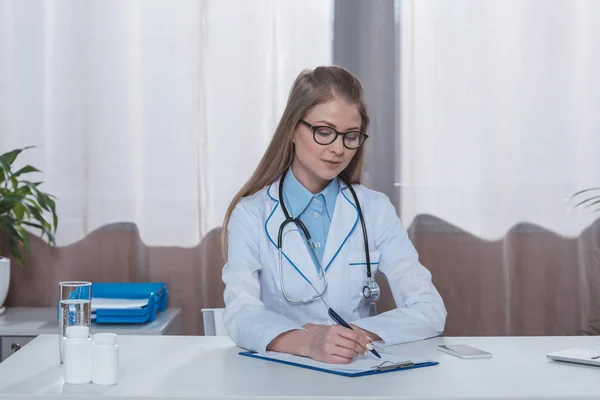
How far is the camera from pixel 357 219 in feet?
6.70

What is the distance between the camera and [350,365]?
55.7 inches

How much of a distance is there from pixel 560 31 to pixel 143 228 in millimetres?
1747

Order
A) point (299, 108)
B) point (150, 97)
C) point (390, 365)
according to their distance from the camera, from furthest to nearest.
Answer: point (150, 97), point (299, 108), point (390, 365)

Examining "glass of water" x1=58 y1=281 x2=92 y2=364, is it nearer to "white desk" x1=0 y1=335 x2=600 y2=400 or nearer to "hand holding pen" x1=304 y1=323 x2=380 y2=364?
"white desk" x1=0 y1=335 x2=600 y2=400

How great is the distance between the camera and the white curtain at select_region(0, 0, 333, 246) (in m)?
2.86

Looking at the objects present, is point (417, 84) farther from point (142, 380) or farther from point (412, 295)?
point (142, 380)

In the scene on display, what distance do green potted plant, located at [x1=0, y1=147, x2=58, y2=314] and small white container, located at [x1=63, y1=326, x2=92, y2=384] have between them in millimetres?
1425

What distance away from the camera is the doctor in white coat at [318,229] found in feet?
6.30

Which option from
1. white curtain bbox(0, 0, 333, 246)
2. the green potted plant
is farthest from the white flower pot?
white curtain bbox(0, 0, 333, 246)

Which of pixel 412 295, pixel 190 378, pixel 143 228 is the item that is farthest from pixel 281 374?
pixel 143 228

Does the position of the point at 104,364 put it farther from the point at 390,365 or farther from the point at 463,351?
the point at 463,351

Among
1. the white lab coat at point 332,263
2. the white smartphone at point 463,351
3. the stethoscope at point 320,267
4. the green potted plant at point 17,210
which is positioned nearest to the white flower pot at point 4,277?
the green potted plant at point 17,210

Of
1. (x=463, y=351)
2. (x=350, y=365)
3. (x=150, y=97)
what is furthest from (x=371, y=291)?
(x=150, y=97)

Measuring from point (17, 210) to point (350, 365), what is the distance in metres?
1.72
